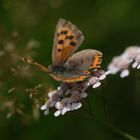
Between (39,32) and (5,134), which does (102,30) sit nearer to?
(39,32)

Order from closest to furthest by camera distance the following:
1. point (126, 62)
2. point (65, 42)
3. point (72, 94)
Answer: point (72, 94)
point (65, 42)
point (126, 62)

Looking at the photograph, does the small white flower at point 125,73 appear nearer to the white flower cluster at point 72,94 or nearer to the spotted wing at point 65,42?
the white flower cluster at point 72,94

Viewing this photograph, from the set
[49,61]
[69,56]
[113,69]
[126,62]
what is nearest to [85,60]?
[69,56]

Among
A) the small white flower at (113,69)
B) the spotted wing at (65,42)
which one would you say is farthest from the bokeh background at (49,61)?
the spotted wing at (65,42)

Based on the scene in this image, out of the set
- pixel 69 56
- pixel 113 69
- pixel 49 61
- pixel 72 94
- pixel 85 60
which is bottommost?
pixel 72 94

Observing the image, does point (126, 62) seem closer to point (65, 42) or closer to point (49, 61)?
point (65, 42)

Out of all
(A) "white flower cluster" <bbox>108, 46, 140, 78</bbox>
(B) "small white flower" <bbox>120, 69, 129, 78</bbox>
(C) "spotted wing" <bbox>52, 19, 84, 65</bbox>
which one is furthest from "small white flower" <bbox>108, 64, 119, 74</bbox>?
(C) "spotted wing" <bbox>52, 19, 84, 65</bbox>

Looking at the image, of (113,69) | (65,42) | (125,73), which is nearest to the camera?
(65,42)
